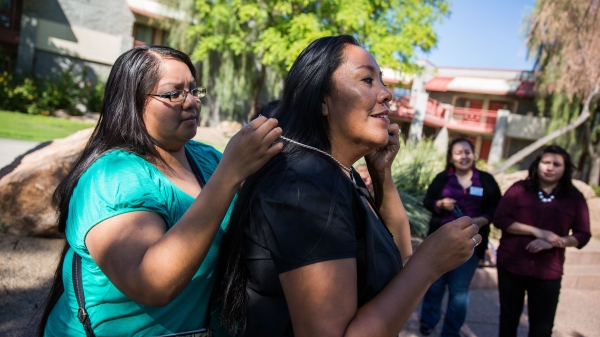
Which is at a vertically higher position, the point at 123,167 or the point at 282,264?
the point at 123,167

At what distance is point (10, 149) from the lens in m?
8.38

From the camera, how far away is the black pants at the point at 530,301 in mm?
Result: 3564

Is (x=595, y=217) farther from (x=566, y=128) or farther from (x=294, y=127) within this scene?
(x=294, y=127)

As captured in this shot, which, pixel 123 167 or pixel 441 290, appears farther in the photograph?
pixel 441 290

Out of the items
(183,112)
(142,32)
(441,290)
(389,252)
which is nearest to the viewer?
(389,252)

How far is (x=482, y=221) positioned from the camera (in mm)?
4031

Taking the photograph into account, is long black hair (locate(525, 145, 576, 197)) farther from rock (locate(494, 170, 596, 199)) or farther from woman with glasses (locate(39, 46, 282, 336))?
rock (locate(494, 170, 596, 199))

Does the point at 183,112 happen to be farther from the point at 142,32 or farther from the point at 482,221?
the point at 142,32

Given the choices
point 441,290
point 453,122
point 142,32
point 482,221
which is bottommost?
point 441,290

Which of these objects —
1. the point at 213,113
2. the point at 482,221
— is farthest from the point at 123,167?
the point at 213,113

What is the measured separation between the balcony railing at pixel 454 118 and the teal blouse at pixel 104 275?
2643 centimetres

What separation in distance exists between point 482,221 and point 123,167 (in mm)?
3391

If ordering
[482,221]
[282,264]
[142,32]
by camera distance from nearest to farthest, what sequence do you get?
[282,264], [482,221], [142,32]

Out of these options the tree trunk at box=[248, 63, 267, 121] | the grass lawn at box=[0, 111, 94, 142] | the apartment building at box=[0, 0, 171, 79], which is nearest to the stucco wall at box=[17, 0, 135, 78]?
the apartment building at box=[0, 0, 171, 79]
